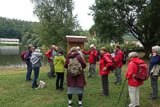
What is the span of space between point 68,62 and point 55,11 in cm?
2120

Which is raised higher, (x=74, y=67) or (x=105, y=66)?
(x=74, y=67)

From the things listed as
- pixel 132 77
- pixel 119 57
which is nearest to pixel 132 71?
pixel 132 77

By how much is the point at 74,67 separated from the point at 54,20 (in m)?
18.6

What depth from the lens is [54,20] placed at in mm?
20719

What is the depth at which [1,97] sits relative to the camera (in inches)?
186

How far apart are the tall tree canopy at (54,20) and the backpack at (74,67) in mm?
16912

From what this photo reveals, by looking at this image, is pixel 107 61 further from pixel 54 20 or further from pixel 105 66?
pixel 54 20

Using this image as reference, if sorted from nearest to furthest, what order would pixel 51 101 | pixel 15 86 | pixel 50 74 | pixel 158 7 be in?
pixel 51 101 → pixel 15 86 → pixel 50 74 → pixel 158 7

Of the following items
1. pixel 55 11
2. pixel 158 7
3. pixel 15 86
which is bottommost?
pixel 15 86

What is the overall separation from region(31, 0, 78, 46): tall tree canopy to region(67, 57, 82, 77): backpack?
16.9 meters

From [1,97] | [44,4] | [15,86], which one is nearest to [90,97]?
[1,97]

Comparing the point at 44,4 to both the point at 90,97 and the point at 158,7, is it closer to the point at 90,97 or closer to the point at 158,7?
the point at 158,7

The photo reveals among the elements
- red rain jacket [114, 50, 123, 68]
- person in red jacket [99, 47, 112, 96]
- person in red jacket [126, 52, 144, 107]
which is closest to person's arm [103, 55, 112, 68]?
person in red jacket [99, 47, 112, 96]

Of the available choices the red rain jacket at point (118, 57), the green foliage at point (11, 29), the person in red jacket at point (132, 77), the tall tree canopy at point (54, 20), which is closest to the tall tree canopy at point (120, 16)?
the tall tree canopy at point (54, 20)
